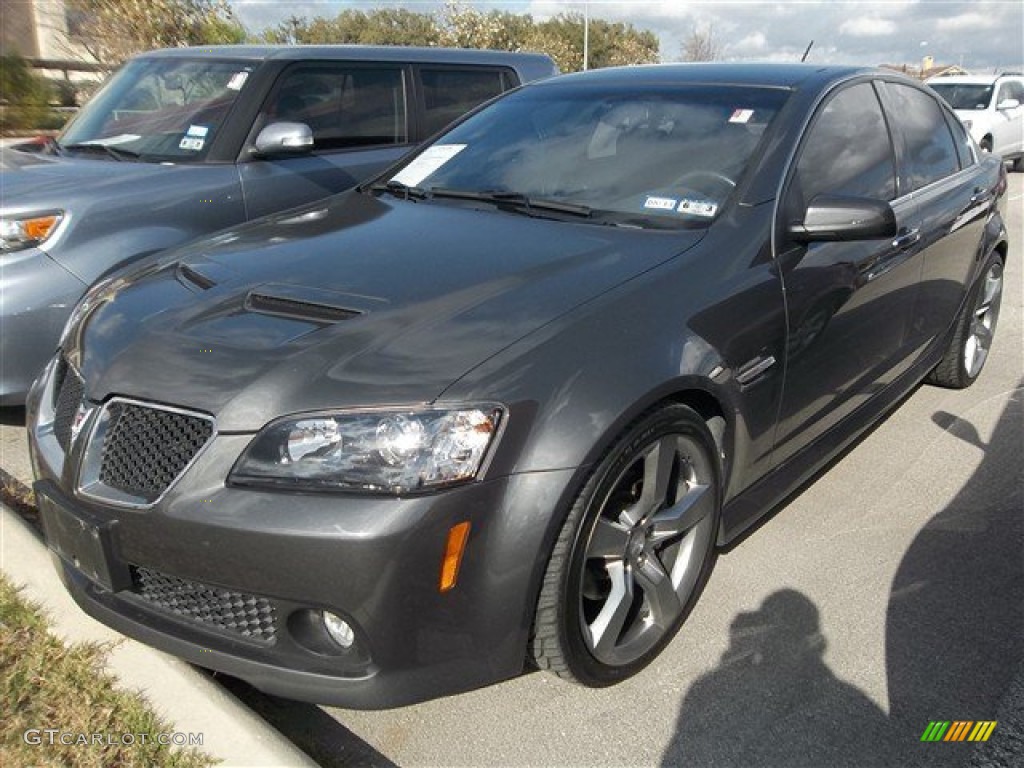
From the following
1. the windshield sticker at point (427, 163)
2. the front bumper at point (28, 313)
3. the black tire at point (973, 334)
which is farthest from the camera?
the black tire at point (973, 334)

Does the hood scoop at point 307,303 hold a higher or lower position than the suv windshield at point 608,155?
lower

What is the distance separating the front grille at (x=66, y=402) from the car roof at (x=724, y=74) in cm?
231

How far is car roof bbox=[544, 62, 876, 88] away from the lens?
335 centimetres

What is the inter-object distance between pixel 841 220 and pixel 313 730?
7.15ft

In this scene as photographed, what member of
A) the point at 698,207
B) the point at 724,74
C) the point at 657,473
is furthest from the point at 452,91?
the point at 657,473

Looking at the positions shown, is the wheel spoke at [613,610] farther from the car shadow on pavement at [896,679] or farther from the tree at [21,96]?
the tree at [21,96]

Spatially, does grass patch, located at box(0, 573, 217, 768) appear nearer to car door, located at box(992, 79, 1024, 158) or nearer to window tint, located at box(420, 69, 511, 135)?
window tint, located at box(420, 69, 511, 135)

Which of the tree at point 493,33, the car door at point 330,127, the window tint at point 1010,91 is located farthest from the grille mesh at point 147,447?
the tree at point 493,33

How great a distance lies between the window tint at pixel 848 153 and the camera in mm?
3100

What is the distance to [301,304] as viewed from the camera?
2.41 metres

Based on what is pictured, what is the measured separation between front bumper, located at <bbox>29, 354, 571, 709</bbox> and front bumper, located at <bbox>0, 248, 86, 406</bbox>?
188cm

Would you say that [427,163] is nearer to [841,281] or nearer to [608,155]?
[608,155]

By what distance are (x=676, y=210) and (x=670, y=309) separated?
0.58m

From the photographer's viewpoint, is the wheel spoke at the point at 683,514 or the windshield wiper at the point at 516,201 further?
the windshield wiper at the point at 516,201
